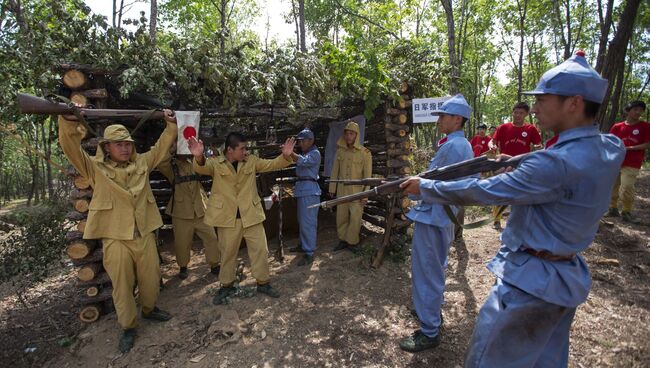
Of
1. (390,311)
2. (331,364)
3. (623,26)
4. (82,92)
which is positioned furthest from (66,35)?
(623,26)

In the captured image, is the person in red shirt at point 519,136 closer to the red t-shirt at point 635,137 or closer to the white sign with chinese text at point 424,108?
the white sign with chinese text at point 424,108

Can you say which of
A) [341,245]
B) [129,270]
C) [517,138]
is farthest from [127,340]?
[517,138]

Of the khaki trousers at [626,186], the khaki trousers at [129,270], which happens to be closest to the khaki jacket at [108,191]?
the khaki trousers at [129,270]

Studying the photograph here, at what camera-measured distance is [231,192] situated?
16.2ft

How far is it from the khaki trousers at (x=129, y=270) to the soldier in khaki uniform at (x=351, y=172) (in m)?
3.47

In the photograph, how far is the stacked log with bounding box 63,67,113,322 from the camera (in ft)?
14.9

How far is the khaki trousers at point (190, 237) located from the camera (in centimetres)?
584

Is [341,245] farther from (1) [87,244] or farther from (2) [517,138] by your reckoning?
(1) [87,244]

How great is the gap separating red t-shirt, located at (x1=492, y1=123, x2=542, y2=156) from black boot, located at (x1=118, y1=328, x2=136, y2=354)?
6941 millimetres

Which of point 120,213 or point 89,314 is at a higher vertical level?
point 120,213

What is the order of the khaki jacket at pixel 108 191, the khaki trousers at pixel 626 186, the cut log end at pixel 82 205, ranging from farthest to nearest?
the khaki trousers at pixel 626 186, the cut log end at pixel 82 205, the khaki jacket at pixel 108 191

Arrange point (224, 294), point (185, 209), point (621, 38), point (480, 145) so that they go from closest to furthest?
point (224, 294), point (185, 209), point (621, 38), point (480, 145)

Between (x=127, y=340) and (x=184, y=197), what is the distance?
2349 mm

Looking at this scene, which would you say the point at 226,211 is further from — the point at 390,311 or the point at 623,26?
the point at 623,26
